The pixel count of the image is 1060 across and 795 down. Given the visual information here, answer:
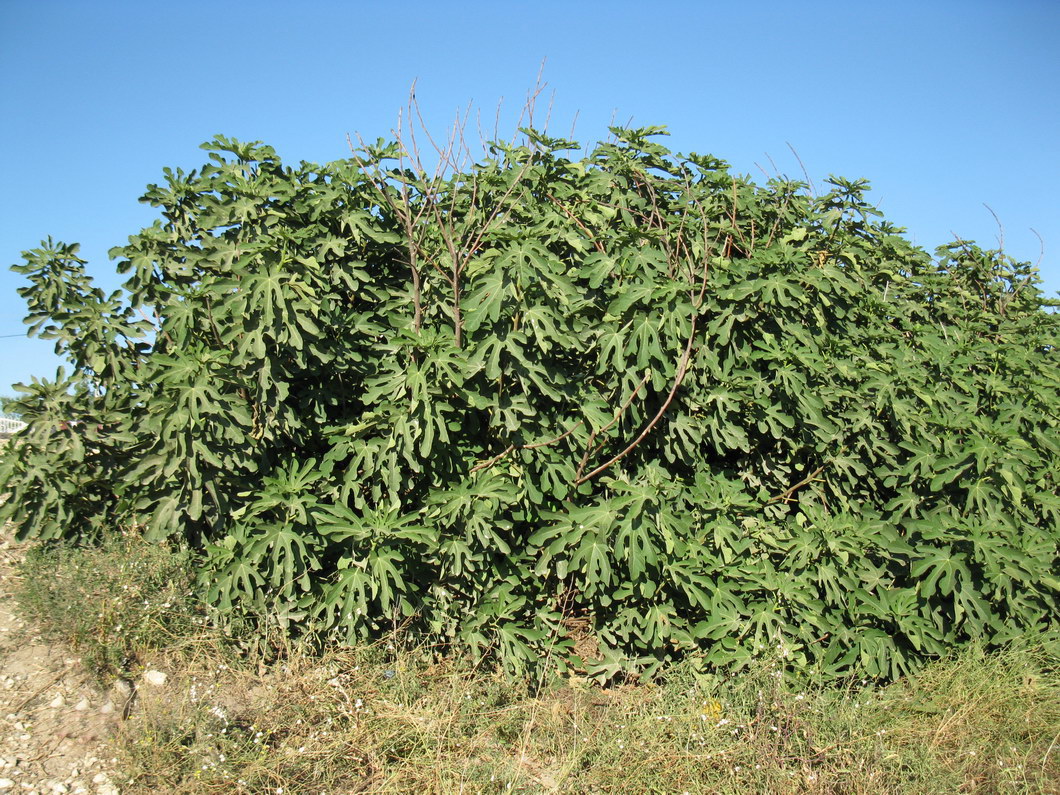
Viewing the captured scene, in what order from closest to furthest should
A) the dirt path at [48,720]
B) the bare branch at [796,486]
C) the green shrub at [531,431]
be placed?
the dirt path at [48,720] < the green shrub at [531,431] < the bare branch at [796,486]

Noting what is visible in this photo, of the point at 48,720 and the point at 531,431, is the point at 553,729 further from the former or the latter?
the point at 48,720

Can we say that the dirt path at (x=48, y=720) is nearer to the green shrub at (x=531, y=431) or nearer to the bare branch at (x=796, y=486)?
the green shrub at (x=531, y=431)

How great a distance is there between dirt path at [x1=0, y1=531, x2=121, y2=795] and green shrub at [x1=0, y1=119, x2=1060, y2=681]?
0.65 m

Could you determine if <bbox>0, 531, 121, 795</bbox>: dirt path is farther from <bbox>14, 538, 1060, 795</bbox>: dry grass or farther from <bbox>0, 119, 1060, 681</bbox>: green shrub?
<bbox>0, 119, 1060, 681</bbox>: green shrub

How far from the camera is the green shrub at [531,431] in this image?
382 cm

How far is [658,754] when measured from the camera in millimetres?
3531

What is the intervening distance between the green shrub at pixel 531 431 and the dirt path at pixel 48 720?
0.65 metres

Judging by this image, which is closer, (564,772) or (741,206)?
(564,772)

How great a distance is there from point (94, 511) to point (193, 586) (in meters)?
0.78

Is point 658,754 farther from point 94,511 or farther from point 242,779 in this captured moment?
point 94,511

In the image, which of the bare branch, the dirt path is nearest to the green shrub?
the bare branch

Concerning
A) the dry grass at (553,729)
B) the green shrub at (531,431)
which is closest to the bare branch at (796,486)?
the green shrub at (531,431)

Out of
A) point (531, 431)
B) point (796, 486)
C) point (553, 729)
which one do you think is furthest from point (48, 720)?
point (796, 486)

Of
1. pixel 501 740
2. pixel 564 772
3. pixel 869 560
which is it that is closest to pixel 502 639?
pixel 501 740
